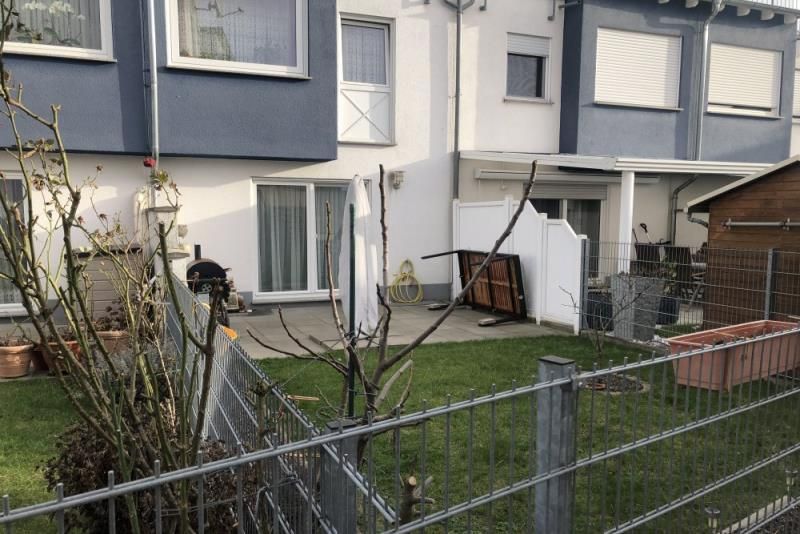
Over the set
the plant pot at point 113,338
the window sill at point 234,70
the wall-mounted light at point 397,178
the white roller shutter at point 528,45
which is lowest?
the plant pot at point 113,338

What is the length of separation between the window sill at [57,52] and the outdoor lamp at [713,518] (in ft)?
31.2

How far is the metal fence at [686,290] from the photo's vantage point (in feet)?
24.1

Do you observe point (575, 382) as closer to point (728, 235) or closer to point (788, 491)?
point (788, 491)

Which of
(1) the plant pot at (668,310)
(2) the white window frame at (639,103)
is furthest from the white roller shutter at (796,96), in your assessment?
(1) the plant pot at (668,310)

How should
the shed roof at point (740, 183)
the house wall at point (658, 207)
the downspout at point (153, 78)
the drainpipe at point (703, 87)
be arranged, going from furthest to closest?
the house wall at point (658, 207)
the drainpipe at point (703, 87)
the downspout at point (153, 78)
the shed roof at point (740, 183)

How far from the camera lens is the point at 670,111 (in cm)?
1391

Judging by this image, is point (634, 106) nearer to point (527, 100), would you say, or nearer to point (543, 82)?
point (543, 82)

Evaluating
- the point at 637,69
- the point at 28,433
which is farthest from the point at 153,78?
the point at 637,69

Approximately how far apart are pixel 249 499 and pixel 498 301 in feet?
27.6

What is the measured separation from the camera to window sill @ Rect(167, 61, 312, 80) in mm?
9781

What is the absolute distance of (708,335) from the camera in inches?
268

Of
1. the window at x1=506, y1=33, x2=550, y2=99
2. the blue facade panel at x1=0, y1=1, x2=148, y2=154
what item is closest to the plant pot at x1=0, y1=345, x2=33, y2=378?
the blue facade panel at x1=0, y1=1, x2=148, y2=154

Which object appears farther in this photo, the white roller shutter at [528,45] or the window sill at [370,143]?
the white roller shutter at [528,45]

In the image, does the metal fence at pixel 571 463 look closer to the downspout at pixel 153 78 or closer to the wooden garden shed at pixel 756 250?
the wooden garden shed at pixel 756 250
